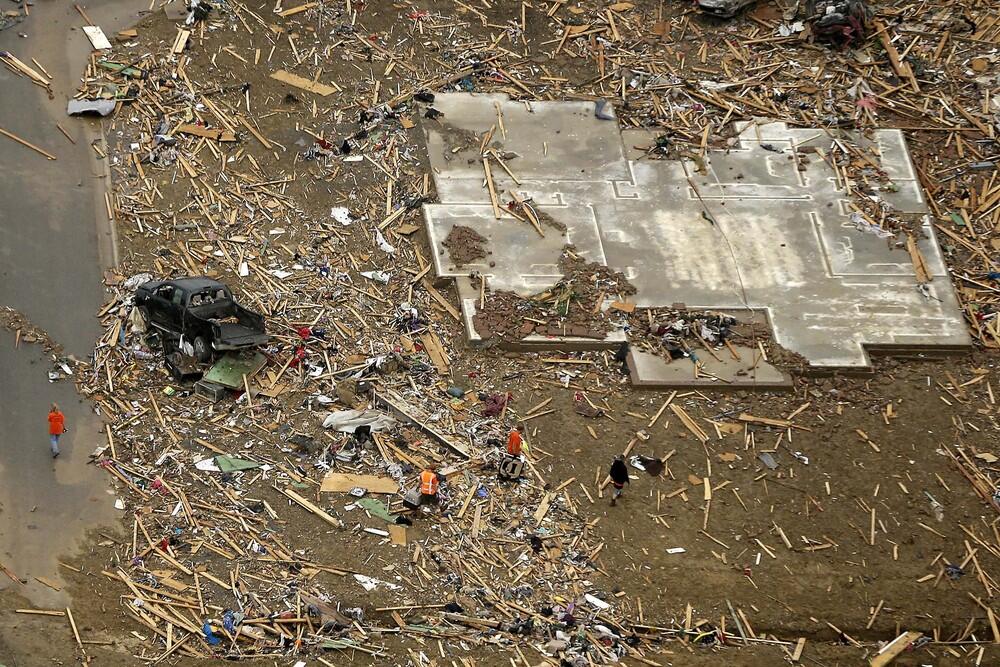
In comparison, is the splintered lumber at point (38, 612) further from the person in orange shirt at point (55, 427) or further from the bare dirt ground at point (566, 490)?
the person in orange shirt at point (55, 427)

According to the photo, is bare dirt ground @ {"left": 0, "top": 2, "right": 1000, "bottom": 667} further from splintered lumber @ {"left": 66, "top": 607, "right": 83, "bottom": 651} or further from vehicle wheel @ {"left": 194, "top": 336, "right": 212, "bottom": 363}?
vehicle wheel @ {"left": 194, "top": 336, "right": 212, "bottom": 363}

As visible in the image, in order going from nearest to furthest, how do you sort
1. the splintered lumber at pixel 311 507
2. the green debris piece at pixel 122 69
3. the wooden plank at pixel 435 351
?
the splintered lumber at pixel 311 507
the wooden plank at pixel 435 351
the green debris piece at pixel 122 69

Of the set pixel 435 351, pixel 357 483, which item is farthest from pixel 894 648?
pixel 435 351

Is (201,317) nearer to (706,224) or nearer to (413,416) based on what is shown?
(413,416)

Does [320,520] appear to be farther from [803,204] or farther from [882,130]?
[882,130]

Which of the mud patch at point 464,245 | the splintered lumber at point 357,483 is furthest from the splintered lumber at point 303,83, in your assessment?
the splintered lumber at point 357,483

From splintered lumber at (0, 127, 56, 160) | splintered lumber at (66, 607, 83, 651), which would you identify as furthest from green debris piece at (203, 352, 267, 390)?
splintered lumber at (0, 127, 56, 160)
